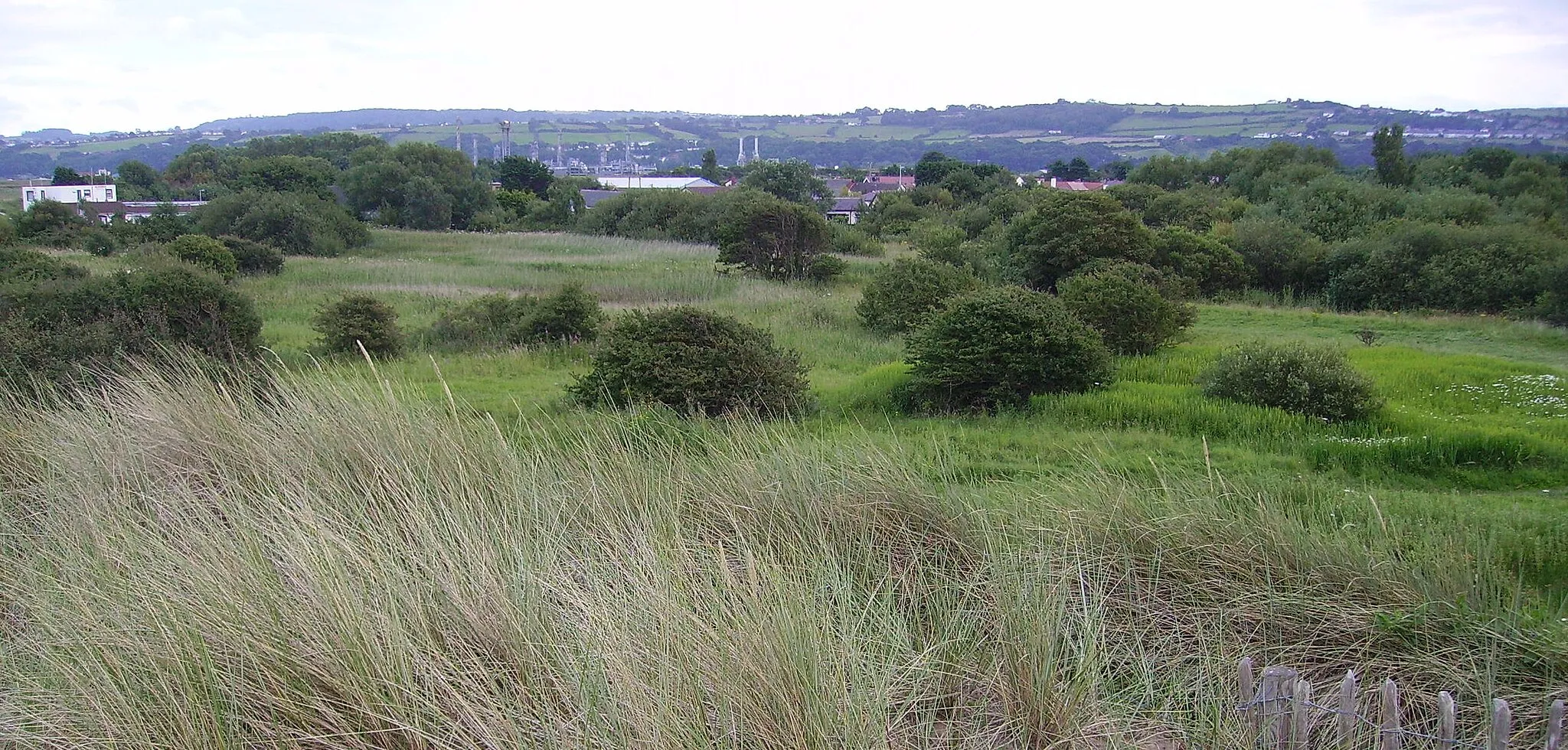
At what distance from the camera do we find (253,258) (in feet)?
85.4

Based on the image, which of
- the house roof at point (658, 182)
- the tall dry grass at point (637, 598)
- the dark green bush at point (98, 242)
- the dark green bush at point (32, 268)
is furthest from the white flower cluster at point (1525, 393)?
the house roof at point (658, 182)

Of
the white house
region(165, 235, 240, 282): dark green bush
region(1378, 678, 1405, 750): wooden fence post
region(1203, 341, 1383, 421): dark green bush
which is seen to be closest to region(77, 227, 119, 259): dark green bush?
region(165, 235, 240, 282): dark green bush

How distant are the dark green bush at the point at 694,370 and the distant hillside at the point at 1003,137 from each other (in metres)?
14.9

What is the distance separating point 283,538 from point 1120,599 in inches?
143

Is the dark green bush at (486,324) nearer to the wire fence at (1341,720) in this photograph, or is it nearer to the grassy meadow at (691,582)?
the grassy meadow at (691,582)

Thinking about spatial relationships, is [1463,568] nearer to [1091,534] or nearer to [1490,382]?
[1091,534]

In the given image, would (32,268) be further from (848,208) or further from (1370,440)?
(848,208)

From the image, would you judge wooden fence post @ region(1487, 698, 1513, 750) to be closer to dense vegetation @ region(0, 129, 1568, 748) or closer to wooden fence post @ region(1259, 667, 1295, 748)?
wooden fence post @ region(1259, 667, 1295, 748)

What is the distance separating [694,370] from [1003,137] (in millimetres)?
126862

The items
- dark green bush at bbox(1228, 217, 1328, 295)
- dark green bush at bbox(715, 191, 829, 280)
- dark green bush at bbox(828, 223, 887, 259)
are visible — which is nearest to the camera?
dark green bush at bbox(1228, 217, 1328, 295)

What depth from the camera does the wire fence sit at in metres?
3.28

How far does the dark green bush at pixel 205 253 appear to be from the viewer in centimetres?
2338

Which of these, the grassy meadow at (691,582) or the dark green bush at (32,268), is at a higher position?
the dark green bush at (32,268)

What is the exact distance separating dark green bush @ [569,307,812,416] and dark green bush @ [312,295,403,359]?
5.01m
